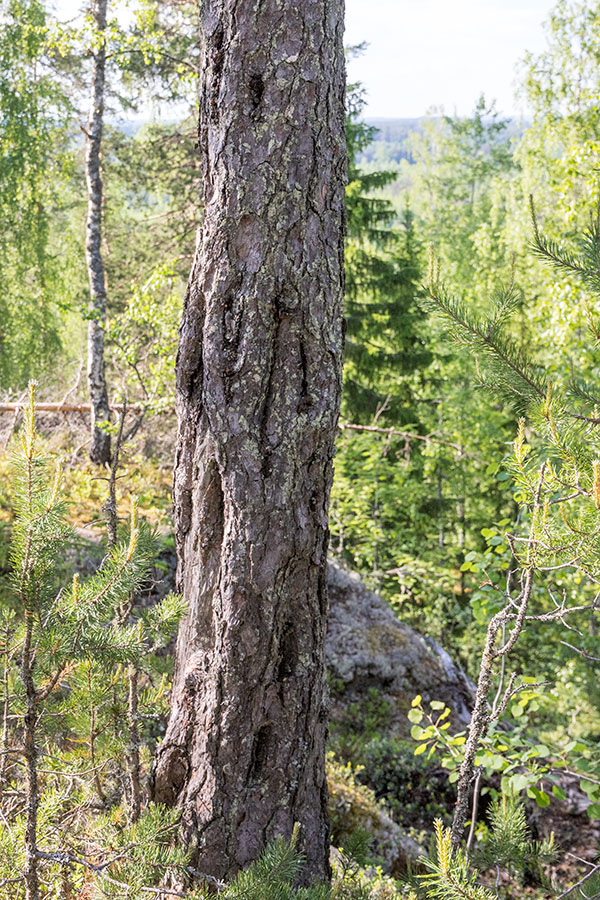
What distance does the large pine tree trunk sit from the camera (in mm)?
1867

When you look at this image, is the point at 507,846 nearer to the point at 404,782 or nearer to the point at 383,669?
the point at 404,782

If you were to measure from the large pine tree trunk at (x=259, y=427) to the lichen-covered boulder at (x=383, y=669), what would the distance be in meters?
3.42

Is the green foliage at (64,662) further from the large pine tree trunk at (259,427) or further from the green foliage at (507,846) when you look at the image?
the green foliage at (507,846)

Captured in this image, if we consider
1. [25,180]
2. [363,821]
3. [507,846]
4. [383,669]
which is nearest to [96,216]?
[25,180]

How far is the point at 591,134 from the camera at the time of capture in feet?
38.5

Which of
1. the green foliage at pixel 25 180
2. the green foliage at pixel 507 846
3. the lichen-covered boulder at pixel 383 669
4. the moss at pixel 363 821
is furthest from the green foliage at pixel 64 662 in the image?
the green foliage at pixel 25 180

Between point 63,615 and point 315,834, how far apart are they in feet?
4.11

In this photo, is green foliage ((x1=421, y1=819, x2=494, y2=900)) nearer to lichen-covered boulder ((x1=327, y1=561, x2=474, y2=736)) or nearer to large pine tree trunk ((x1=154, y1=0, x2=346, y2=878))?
large pine tree trunk ((x1=154, y1=0, x2=346, y2=878))

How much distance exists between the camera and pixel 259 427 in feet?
6.32

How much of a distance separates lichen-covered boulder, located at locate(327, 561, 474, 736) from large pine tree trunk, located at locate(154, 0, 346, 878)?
3.42 m

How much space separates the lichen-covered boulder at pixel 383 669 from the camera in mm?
5457

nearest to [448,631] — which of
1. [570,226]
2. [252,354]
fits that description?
[570,226]

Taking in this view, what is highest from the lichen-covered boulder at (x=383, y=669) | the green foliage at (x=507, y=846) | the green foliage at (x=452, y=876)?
the green foliage at (x=452, y=876)

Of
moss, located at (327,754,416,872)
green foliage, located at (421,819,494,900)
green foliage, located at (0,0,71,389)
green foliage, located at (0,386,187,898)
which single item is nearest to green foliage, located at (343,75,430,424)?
green foliage, located at (0,0,71,389)
